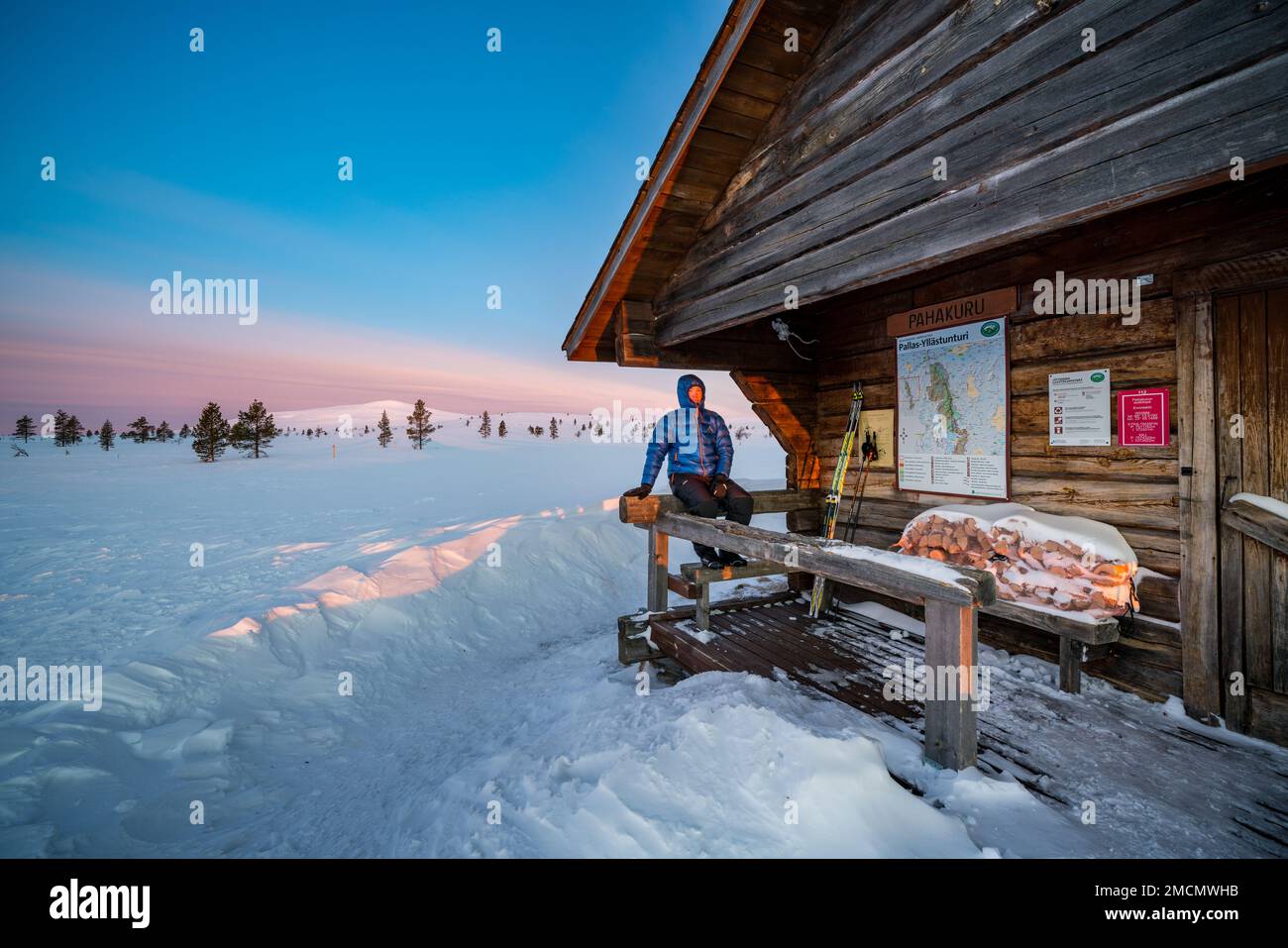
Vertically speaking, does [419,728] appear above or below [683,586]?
below

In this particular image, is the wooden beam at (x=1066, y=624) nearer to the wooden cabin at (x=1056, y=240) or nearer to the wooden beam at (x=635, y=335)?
the wooden cabin at (x=1056, y=240)

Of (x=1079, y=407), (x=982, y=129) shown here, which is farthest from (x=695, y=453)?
(x=982, y=129)

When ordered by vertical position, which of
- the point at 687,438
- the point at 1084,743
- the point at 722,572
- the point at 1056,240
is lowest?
the point at 1084,743

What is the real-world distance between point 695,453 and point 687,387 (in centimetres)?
75

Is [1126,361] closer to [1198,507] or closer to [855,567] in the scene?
[1198,507]

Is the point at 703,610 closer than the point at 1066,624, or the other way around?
the point at 1066,624

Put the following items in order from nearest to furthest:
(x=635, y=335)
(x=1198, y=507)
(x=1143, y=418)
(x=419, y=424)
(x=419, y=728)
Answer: (x=1198, y=507) → (x=1143, y=418) → (x=419, y=728) → (x=635, y=335) → (x=419, y=424)

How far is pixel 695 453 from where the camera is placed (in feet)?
19.9

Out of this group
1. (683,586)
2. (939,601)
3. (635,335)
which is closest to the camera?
(939,601)

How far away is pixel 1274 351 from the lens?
11.5 feet

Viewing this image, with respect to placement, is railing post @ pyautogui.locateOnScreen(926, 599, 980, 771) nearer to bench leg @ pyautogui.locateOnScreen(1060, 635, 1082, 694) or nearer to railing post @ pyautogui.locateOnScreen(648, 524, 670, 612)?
bench leg @ pyautogui.locateOnScreen(1060, 635, 1082, 694)

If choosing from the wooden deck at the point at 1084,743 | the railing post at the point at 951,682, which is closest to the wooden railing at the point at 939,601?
the railing post at the point at 951,682

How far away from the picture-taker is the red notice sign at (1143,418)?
411 centimetres
